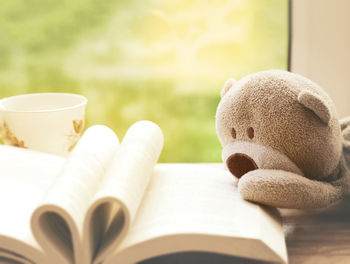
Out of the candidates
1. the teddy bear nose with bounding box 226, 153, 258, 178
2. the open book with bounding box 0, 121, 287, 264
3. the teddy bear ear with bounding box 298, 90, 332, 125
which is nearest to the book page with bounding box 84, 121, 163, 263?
the open book with bounding box 0, 121, 287, 264

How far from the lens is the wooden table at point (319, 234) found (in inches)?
24.9

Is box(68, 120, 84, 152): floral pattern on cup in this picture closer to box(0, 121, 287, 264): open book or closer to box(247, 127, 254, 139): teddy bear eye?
box(0, 121, 287, 264): open book

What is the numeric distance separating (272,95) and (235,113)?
7 centimetres

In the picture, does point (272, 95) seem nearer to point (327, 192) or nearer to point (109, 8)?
point (327, 192)

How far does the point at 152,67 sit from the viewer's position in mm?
1216


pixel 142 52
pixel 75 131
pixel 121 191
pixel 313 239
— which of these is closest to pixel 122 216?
pixel 121 191

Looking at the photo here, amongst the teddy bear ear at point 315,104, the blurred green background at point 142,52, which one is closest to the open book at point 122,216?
the teddy bear ear at point 315,104

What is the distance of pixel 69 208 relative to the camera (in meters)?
0.50

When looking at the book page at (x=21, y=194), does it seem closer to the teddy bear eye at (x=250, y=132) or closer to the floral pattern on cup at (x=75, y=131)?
the floral pattern on cup at (x=75, y=131)

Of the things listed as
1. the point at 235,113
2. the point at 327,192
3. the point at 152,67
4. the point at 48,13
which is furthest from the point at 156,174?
the point at 48,13

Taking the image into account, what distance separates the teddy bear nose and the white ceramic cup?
379mm

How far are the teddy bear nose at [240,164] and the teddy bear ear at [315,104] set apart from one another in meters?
0.12

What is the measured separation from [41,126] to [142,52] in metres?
0.42

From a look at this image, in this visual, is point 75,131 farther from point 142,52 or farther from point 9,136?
point 142,52
